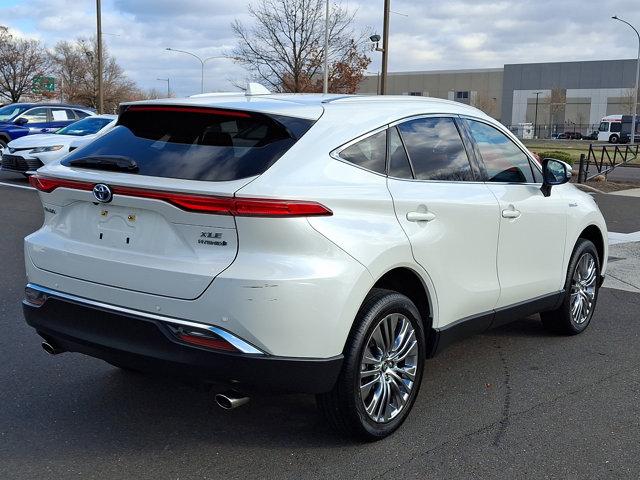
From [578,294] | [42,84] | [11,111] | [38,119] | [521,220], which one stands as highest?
[42,84]

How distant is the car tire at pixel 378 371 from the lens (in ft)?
11.1

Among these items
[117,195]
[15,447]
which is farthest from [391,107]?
[15,447]

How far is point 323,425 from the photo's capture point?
385 cm

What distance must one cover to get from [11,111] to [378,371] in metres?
19.7

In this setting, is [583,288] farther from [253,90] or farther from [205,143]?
[205,143]

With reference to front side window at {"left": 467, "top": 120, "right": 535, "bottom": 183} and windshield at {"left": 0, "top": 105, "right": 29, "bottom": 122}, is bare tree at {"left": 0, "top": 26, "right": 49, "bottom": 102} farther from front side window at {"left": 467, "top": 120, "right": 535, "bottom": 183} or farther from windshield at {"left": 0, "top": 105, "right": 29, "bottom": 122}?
front side window at {"left": 467, "top": 120, "right": 535, "bottom": 183}

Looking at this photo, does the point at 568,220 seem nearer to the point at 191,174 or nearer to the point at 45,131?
the point at 191,174

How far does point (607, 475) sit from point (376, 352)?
4.09 feet

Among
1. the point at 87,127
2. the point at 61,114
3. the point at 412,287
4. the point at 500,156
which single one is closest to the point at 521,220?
the point at 500,156

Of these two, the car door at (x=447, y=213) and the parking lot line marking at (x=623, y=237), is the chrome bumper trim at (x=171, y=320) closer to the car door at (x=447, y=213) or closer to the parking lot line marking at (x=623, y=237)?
the car door at (x=447, y=213)

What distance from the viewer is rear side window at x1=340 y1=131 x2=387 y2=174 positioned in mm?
3529

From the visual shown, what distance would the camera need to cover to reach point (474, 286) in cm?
422

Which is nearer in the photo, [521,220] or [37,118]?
[521,220]

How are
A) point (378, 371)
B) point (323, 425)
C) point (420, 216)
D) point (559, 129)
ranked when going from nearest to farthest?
1. point (378, 371)
2. point (420, 216)
3. point (323, 425)
4. point (559, 129)
